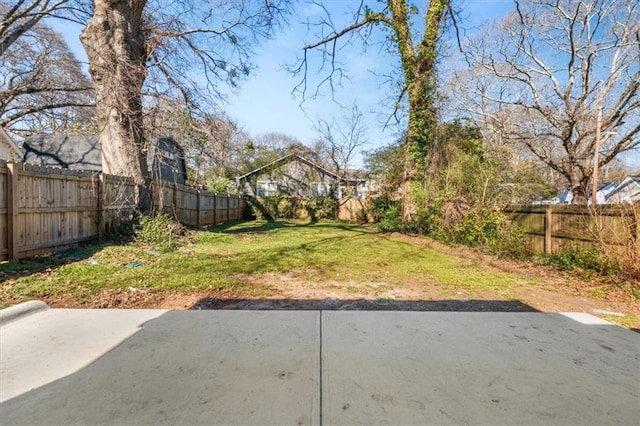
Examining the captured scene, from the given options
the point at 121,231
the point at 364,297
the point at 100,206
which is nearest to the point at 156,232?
the point at 121,231

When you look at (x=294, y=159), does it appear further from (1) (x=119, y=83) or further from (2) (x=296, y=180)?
(1) (x=119, y=83)

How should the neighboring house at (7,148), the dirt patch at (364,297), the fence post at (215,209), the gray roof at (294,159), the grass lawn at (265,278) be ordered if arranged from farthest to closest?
the gray roof at (294,159), the fence post at (215,209), the neighboring house at (7,148), the grass lawn at (265,278), the dirt patch at (364,297)

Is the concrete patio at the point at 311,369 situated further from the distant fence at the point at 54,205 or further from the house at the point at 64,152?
the house at the point at 64,152

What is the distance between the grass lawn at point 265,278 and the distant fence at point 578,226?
987mm

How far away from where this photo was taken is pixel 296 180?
82.2 feet

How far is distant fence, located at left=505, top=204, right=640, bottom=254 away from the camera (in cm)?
512

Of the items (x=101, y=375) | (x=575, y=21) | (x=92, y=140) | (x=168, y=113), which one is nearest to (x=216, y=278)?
(x=101, y=375)

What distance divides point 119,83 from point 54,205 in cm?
323

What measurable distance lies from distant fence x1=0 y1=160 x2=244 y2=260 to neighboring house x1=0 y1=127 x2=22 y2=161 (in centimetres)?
986

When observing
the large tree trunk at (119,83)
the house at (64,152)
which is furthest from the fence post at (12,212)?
the house at (64,152)

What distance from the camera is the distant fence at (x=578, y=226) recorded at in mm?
5125

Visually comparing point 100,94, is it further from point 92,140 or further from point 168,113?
point 92,140

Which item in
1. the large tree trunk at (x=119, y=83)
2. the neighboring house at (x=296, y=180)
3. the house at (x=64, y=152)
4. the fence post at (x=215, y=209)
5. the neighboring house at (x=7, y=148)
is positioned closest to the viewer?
the large tree trunk at (x=119, y=83)

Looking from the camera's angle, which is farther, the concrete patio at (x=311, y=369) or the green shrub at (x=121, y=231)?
the green shrub at (x=121, y=231)
